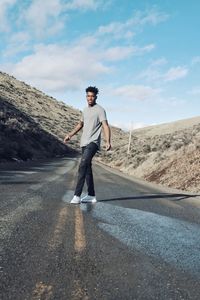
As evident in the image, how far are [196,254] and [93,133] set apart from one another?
4.67 metres

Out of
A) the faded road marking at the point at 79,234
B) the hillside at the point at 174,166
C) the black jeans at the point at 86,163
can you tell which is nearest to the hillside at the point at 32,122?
the hillside at the point at 174,166

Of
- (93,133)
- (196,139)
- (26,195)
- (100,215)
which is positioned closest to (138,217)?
(100,215)

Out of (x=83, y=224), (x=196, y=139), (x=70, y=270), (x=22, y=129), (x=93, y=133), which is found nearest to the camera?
(x=70, y=270)

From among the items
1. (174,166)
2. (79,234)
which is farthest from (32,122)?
(79,234)

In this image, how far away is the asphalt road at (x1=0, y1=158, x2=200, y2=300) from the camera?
3.71 m

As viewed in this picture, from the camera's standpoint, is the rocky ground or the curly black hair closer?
the curly black hair

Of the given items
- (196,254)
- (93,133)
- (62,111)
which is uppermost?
(62,111)

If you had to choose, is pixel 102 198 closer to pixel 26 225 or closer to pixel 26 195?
pixel 26 195

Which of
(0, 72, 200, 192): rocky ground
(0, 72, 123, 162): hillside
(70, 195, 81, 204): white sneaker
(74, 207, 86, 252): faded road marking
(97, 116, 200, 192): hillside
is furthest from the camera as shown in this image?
(0, 72, 123, 162): hillside

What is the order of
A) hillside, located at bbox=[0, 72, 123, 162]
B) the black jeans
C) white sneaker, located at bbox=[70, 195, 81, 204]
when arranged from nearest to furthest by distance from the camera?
white sneaker, located at bbox=[70, 195, 81, 204]
the black jeans
hillside, located at bbox=[0, 72, 123, 162]

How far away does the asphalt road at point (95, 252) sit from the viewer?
3706 mm

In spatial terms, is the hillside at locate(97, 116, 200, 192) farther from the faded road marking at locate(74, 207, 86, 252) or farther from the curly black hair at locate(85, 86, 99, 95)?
the faded road marking at locate(74, 207, 86, 252)

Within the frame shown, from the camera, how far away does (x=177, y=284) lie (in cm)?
404

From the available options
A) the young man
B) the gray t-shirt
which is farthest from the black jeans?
the gray t-shirt
